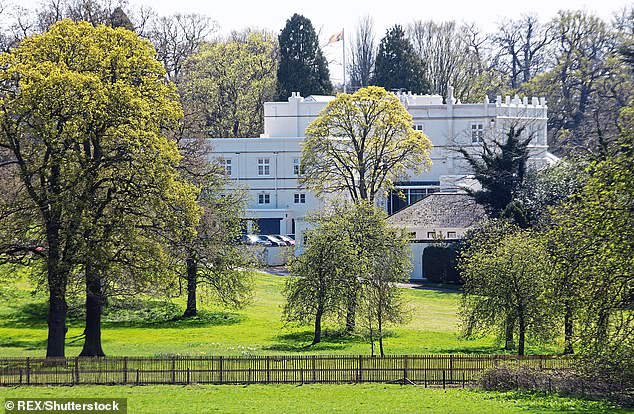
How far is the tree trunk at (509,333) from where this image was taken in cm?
4144

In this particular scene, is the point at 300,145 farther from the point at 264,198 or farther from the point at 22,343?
the point at 22,343

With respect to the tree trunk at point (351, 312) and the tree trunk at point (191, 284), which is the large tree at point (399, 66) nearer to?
the tree trunk at point (191, 284)

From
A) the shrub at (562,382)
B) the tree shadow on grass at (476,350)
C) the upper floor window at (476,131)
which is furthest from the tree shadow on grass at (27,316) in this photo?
the upper floor window at (476,131)

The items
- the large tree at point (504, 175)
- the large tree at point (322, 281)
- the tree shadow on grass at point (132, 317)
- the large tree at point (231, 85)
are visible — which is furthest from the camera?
the large tree at point (231, 85)

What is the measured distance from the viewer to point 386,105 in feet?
216

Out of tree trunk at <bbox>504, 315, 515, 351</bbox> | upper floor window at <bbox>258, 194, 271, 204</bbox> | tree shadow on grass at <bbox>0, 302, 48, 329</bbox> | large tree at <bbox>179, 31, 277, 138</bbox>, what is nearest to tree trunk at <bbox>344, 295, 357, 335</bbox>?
tree trunk at <bbox>504, 315, 515, 351</bbox>

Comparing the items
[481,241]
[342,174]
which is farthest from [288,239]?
[481,241]

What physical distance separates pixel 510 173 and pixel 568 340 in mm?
36348

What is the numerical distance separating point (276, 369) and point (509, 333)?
39.5 ft

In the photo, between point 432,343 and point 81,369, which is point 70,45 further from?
point 432,343

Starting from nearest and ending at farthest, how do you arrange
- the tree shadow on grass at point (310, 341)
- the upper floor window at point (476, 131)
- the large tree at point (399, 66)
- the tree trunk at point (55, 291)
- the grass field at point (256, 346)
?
1. the grass field at point (256, 346)
2. the tree trunk at point (55, 291)
3. the tree shadow on grass at point (310, 341)
4. the upper floor window at point (476, 131)
5. the large tree at point (399, 66)

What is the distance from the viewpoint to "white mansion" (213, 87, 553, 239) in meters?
86.1

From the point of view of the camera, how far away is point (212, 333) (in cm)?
4888

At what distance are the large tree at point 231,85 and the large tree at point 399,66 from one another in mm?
11724
